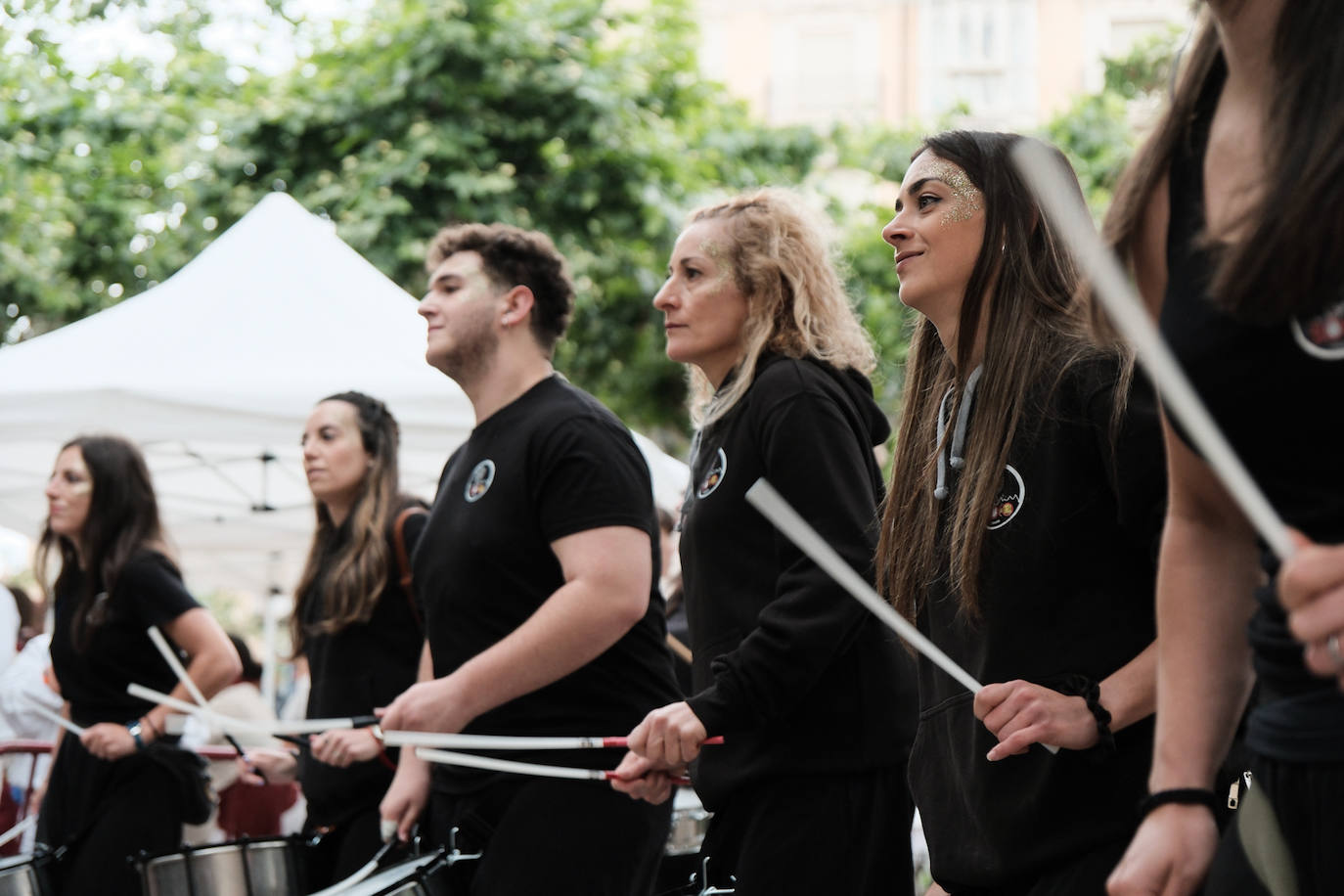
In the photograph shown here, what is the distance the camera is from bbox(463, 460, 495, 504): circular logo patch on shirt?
12.6ft

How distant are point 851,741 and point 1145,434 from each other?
111cm

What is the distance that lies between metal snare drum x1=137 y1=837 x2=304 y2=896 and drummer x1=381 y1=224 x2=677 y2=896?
49 cm

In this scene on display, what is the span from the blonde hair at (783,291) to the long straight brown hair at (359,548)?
4.82ft

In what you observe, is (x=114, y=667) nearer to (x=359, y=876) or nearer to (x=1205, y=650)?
(x=359, y=876)

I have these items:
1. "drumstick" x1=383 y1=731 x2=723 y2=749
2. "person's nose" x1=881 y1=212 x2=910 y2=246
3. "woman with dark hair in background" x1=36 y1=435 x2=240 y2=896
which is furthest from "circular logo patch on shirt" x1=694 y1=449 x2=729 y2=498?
"woman with dark hair in background" x1=36 y1=435 x2=240 y2=896

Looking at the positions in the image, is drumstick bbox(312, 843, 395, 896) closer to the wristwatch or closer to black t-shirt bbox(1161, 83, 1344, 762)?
Answer: the wristwatch

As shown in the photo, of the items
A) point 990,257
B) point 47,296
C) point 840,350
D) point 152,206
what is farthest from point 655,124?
point 990,257

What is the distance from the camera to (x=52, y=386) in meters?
6.75

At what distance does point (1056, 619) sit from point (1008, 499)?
0.20 metres

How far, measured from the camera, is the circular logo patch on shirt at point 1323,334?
57.4 inches

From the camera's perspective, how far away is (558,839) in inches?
140

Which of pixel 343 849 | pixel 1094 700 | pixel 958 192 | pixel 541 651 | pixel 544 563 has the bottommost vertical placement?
pixel 343 849

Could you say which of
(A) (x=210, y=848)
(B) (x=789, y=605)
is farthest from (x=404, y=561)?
(B) (x=789, y=605)

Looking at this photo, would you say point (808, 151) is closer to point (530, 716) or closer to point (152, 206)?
point (152, 206)
